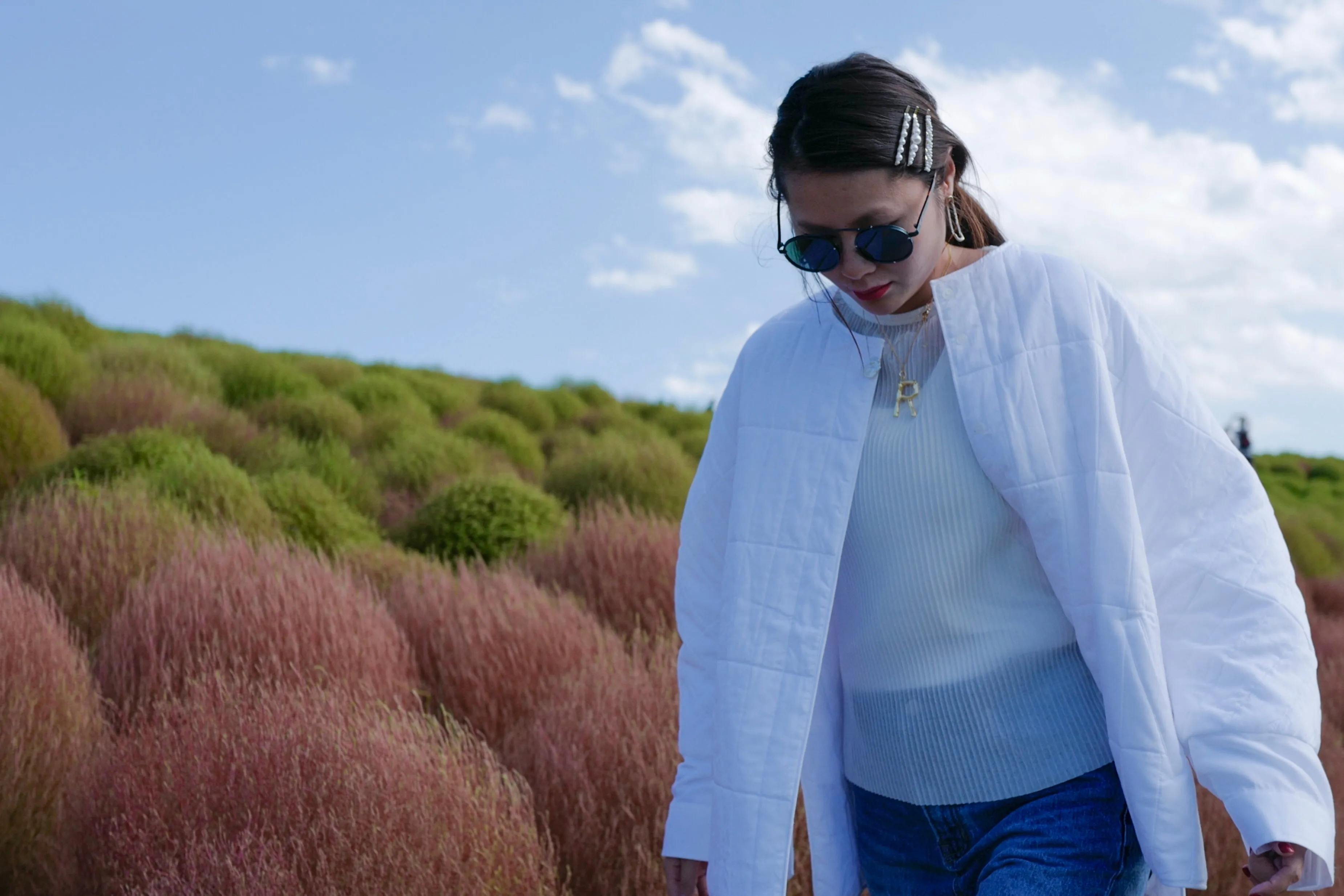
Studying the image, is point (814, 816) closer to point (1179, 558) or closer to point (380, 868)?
point (1179, 558)

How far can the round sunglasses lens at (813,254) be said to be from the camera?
153 centimetres

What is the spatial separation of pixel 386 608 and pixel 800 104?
3.86m

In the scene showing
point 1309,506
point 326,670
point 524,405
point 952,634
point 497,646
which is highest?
point 1309,506

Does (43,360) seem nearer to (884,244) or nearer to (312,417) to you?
(312,417)

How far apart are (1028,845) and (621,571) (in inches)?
165

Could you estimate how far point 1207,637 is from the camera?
1.43m

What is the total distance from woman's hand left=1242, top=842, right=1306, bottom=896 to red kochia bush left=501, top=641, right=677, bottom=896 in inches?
66.0

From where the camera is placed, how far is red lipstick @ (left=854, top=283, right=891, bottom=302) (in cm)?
155

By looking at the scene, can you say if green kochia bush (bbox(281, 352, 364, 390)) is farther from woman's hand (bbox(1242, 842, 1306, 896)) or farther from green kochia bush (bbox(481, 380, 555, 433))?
woman's hand (bbox(1242, 842, 1306, 896))

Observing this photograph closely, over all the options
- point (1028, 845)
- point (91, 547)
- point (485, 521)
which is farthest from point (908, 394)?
point (485, 521)

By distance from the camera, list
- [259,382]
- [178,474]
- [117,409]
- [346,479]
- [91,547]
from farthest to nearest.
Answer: [259,382] → [117,409] → [346,479] → [178,474] → [91,547]

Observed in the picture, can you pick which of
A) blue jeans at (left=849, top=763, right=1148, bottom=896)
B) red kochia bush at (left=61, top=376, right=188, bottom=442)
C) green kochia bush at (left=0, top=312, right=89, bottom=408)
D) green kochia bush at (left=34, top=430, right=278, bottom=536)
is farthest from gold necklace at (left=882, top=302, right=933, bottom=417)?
green kochia bush at (left=0, top=312, right=89, bottom=408)

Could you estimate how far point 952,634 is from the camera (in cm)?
148

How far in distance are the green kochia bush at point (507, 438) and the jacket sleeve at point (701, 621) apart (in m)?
9.03
